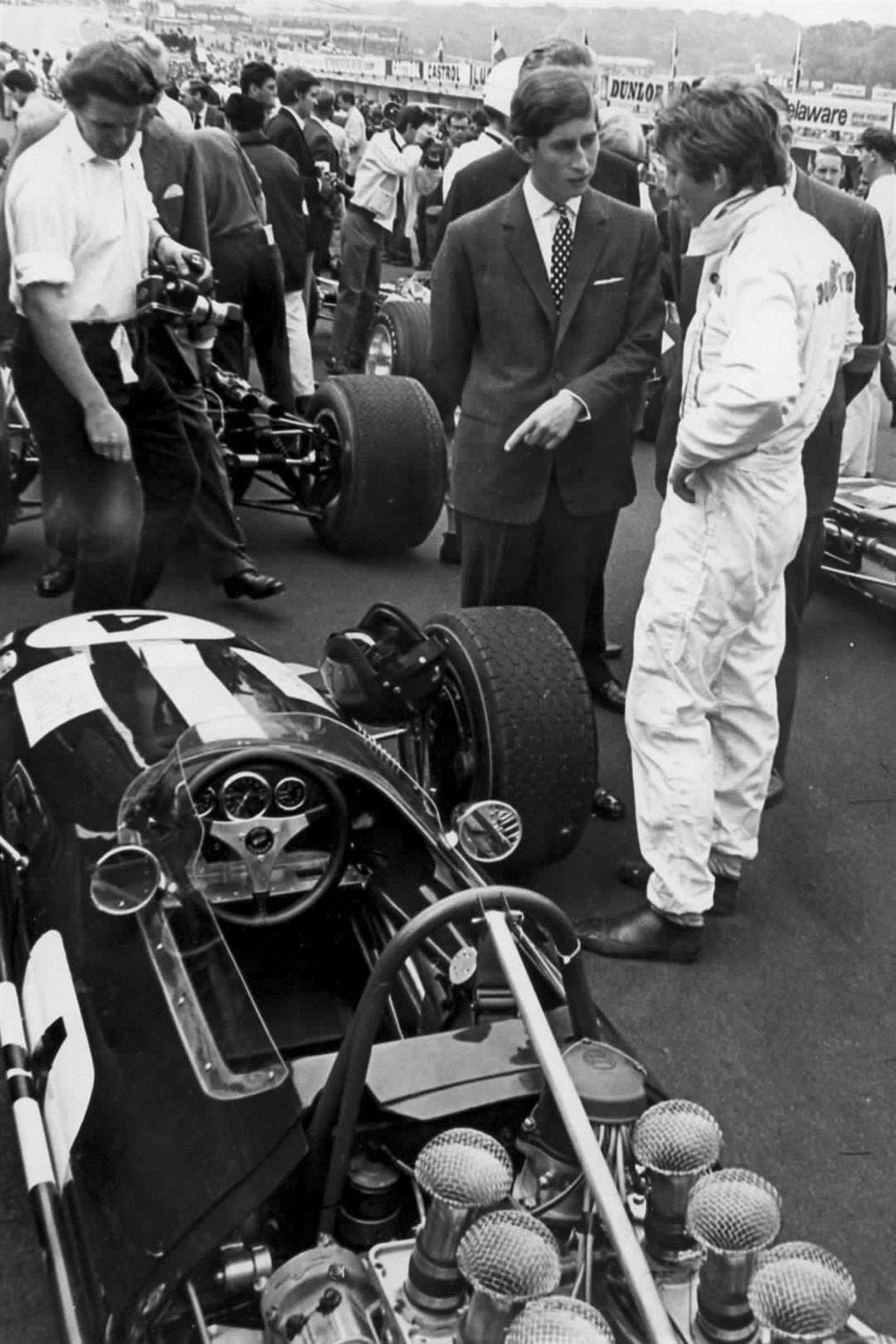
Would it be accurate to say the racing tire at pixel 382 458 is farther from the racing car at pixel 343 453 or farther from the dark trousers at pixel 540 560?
the dark trousers at pixel 540 560

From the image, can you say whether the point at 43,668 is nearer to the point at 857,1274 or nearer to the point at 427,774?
the point at 427,774

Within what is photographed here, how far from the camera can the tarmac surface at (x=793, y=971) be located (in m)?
2.75

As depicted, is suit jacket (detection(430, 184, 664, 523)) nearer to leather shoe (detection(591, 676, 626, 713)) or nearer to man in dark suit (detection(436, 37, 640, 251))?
man in dark suit (detection(436, 37, 640, 251))

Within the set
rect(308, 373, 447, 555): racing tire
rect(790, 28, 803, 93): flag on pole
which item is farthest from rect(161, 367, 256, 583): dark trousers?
rect(790, 28, 803, 93): flag on pole

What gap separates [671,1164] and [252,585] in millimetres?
3859

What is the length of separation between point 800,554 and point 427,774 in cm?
125

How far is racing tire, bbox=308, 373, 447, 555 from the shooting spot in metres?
5.92

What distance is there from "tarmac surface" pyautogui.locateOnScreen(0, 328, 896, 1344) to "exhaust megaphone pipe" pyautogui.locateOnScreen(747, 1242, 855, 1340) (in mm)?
1038

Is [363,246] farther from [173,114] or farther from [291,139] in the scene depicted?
[173,114]

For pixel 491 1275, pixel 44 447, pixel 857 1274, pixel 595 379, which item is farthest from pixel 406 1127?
pixel 44 447

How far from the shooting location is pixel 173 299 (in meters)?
4.43

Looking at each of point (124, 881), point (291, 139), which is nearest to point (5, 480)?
point (124, 881)

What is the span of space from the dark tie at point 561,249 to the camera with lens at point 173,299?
122cm

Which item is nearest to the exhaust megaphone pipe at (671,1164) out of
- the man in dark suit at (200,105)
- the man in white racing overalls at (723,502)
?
the man in white racing overalls at (723,502)
